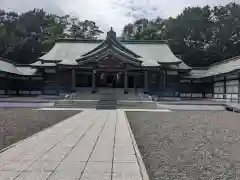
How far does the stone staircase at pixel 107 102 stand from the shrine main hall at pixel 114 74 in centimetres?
367

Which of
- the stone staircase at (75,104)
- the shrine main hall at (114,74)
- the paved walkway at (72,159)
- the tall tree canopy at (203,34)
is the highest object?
the tall tree canopy at (203,34)

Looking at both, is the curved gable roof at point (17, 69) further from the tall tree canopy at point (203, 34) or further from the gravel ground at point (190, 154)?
the gravel ground at point (190, 154)

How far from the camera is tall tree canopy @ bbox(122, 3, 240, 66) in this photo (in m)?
48.2

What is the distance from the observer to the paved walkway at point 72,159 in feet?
15.5

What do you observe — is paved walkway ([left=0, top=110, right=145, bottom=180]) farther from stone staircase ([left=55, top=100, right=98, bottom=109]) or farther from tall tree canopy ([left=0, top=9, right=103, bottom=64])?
tall tree canopy ([left=0, top=9, right=103, bottom=64])

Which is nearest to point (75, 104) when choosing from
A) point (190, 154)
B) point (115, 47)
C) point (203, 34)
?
point (115, 47)

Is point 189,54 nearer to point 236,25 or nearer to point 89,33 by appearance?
point 236,25

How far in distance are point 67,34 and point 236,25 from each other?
1292 inches

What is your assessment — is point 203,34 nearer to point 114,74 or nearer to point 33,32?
point 114,74

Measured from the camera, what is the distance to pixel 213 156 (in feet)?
21.0

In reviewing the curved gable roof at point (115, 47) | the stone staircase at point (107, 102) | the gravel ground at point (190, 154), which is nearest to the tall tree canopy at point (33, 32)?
the curved gable roof at point (115, 47)

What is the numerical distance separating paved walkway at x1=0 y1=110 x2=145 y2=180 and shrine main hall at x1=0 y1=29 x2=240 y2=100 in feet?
70.4

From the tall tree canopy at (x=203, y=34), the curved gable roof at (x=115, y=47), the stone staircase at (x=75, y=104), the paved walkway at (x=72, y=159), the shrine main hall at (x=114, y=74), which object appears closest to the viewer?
the paved walkway at (x=72, y=159)

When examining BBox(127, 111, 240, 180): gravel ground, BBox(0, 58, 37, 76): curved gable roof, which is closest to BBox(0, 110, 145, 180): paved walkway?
BBox(127, 111, 240, 180): gravel ground
